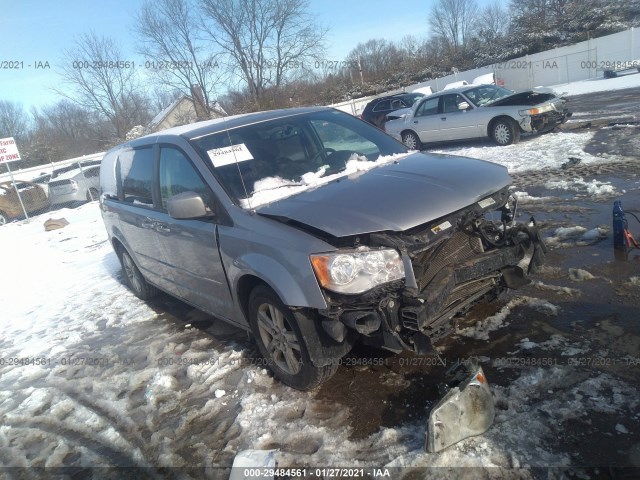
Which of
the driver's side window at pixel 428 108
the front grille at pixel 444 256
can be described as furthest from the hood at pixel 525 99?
the front grille at pixel 444 256

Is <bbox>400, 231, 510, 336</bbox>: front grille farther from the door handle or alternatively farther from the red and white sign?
the red and white sign

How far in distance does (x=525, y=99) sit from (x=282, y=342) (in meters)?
10.6

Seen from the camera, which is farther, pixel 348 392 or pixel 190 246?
pixel 190 246

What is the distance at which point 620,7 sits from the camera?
3195cm

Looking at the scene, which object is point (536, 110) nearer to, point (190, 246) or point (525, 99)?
point (525, 99)

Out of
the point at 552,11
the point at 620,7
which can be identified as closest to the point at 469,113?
the point at 620,7

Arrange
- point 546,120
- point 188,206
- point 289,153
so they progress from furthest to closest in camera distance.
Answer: point 546,120 → point 289,153 → point 188,206

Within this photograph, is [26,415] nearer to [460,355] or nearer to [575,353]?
[460,355]

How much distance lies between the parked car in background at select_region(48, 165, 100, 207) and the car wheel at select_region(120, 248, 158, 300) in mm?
13704

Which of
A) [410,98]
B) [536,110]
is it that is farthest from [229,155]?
[410,98]

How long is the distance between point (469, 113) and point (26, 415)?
11.5m

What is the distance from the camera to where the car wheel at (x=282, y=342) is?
307cm

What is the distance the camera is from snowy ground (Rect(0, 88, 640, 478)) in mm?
2477

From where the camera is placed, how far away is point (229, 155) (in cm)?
365
